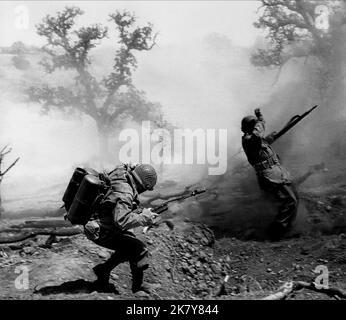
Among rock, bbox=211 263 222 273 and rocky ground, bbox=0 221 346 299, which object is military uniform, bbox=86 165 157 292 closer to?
rocky ground, bbox=0 221 346 299

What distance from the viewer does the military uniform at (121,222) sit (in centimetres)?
457

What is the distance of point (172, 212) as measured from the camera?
34.4 ft

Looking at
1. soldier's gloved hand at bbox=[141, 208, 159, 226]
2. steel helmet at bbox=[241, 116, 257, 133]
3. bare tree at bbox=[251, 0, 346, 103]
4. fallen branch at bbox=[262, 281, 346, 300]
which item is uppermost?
bare tree at bbox=[251, 0, 346, 103]

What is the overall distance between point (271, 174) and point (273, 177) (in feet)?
0.21

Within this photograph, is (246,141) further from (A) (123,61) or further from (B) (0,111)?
(B) (0,111)

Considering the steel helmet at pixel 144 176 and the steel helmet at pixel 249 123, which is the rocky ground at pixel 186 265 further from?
the steel helmet at pixel 249 123

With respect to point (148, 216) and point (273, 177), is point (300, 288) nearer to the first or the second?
point (148, 216)

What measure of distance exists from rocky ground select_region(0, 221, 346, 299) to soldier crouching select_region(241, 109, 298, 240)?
0.32 meters

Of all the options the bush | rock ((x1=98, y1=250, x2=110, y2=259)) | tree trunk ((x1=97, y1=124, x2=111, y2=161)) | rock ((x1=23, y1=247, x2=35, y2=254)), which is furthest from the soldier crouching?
the bush

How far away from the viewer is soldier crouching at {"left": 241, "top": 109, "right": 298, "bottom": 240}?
7.21 meters

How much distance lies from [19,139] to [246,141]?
30.0 metres

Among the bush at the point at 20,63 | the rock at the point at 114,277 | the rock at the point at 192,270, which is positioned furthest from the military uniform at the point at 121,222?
the bush at the point at 20,63

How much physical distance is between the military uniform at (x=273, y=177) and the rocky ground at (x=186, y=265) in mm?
358
